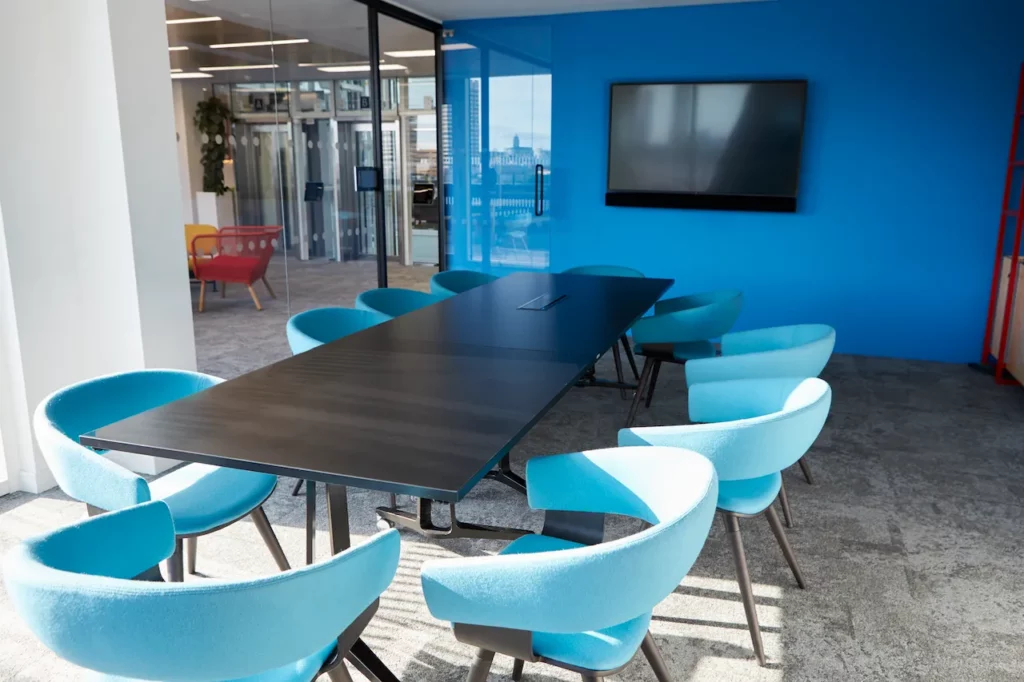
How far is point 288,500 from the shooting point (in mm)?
3670

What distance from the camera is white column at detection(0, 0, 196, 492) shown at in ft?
11.7

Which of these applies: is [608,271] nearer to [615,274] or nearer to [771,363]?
[615,274]

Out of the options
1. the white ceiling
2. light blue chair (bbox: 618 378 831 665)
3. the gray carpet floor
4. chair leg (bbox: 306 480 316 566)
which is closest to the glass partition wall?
the white ceiling

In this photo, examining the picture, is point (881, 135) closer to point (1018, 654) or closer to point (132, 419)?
point (1018, 654)

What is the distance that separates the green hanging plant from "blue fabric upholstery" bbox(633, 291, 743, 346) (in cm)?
268

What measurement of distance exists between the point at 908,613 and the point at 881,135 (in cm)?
469

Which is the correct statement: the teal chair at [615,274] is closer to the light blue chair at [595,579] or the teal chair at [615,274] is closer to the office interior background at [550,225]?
the office interior background at [550,225]

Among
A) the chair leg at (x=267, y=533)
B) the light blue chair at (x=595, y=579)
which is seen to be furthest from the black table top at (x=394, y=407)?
the chair leg at (x=267, y=533)

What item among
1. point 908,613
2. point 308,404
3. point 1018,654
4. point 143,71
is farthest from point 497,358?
point 143,71

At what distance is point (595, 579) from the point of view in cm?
145

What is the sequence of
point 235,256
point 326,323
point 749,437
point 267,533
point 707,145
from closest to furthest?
point 749,437 < point 267,533 < point 326,323 < point 235,256 < point 707,145

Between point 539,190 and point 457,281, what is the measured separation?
250cm

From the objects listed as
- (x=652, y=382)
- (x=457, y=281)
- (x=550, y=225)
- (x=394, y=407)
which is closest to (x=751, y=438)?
(x=394, y=407)

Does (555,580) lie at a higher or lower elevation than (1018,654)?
higher
